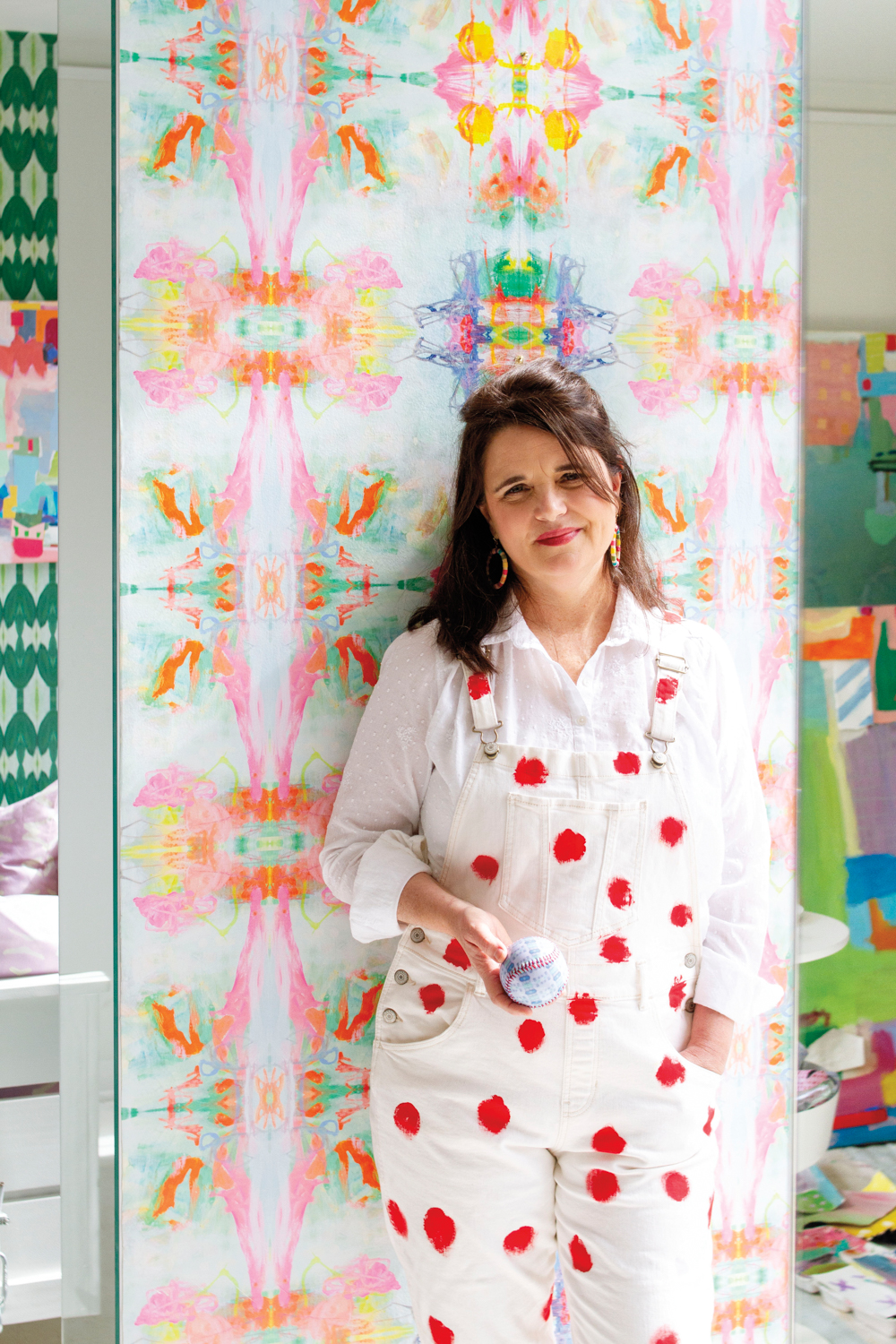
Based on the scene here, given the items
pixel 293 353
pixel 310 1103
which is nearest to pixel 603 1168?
pixel 310 1103

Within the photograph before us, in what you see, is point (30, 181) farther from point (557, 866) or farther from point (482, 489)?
point (557, 866)

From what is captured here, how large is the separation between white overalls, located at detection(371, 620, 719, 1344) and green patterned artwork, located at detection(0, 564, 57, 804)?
157 centimetres

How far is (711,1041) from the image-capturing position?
1252 millimetres

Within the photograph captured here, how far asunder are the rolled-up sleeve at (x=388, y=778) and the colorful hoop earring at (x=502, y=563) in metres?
0.13

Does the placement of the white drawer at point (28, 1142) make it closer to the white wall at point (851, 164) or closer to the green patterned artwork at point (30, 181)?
the green patterned artwork at point (30, 181)

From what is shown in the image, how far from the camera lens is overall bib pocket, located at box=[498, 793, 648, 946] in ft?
3.94

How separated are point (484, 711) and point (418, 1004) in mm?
384

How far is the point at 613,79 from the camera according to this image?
144cm

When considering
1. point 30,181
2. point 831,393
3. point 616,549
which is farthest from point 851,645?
point 30,181

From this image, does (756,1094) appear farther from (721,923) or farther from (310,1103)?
(310,1103)

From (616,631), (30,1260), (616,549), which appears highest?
Result: (616,549)

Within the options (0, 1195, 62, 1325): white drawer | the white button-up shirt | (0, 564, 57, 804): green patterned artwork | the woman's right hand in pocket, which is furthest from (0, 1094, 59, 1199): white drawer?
the woman's right hand in pocket

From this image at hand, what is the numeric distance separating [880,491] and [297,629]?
88cm

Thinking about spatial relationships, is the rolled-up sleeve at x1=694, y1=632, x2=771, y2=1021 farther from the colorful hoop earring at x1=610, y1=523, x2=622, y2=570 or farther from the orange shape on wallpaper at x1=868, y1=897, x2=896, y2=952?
the orange shape on wallpaper at x1=868, y1=897, x2=896, y2=952
